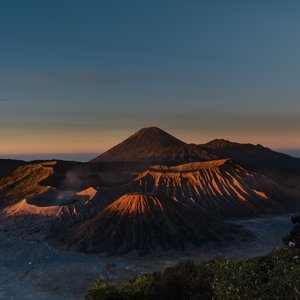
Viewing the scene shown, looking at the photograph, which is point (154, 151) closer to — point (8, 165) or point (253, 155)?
point (253, 155)

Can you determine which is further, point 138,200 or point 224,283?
point 138,200

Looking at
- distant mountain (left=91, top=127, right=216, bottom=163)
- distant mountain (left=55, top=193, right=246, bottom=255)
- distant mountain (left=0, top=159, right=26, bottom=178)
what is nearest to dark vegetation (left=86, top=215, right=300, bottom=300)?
distant mountain (left=55, top=193, right=246, bottom=255)

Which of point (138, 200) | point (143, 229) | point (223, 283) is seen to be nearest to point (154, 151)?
point (138, 200)

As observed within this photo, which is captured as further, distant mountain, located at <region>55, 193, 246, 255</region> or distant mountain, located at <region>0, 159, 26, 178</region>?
distant mountain, located at <region>0, 159, 26, 178</region>

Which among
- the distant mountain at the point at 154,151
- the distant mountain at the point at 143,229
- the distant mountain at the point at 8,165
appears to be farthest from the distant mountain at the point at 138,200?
the distant mountain at the point at 154,151

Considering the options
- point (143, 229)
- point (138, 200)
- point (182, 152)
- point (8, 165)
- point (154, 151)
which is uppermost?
point (154, 151)

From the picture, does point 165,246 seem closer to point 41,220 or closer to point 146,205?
point 146,205

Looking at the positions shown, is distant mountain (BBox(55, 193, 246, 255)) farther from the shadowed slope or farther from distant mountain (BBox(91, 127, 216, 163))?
the shadowed slope
